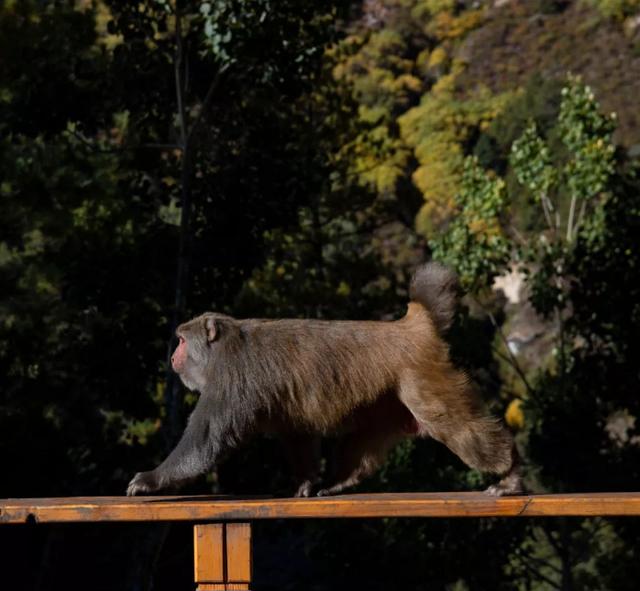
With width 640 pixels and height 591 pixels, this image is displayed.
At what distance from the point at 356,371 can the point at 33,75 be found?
620 centimetres

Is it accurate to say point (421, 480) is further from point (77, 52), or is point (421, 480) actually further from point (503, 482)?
point (503, 482)

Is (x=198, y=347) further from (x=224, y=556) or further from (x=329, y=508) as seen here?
(x=329, y=508)

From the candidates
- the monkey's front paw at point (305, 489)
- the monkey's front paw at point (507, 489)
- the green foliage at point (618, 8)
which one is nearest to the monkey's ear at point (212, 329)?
the monkey's front paw at point (305, 489)

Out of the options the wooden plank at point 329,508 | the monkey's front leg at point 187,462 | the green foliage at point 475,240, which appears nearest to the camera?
the wooden plank at point 329,508

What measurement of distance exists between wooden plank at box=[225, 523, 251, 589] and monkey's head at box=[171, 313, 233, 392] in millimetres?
896

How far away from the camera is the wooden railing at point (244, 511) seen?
465cm

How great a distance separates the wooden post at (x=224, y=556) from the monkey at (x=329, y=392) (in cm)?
50

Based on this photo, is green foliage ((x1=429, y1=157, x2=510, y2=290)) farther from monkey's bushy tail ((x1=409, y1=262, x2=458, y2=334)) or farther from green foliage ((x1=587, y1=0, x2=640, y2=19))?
green foliage ((x1=587, y1=0, x2=640, y2=19))

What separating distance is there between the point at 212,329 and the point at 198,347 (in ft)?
0.37

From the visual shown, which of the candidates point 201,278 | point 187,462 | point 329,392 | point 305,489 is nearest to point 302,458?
point 305,489

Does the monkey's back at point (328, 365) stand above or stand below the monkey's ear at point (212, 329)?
below

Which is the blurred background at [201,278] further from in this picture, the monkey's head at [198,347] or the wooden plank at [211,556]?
the wooden plank at [211,556]

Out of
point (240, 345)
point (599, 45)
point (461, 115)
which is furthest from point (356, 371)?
point (599, 45)

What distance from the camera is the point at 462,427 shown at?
5375 mm
